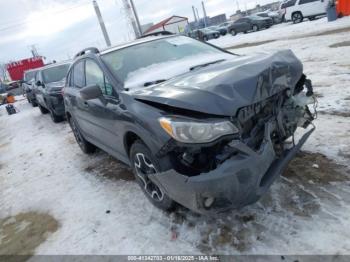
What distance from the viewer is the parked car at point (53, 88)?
1014 cm

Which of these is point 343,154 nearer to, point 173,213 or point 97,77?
point 173,213

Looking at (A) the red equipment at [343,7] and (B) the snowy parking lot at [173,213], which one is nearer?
(B) the snowy parking lot at [173,213]

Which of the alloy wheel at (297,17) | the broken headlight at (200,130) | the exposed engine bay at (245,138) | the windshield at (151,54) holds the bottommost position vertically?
the alloy wheel at (297,17)

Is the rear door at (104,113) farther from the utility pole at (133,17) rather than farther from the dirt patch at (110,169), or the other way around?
the utility pole at (133,17)

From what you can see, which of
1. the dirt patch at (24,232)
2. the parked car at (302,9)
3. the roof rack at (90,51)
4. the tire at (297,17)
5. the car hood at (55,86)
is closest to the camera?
the dirt patch at (24,232)

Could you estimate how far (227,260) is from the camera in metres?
2.71

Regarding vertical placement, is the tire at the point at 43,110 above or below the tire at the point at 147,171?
below

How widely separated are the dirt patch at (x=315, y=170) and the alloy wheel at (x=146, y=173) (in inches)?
56.1

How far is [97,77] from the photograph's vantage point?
435 centimetres

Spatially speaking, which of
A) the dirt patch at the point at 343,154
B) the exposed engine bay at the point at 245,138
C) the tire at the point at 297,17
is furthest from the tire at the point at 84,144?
the tire at the point at 297,17

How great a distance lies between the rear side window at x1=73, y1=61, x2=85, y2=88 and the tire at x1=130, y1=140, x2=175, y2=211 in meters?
2.07

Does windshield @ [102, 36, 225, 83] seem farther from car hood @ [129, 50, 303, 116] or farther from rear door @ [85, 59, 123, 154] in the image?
car hood @ [129, 50, 303, 116]

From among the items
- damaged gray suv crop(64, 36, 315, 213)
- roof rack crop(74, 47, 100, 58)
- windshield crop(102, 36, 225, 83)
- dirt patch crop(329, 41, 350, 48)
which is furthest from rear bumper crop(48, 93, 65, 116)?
Answer: dirt patch crop(329, 41, 350, 48)

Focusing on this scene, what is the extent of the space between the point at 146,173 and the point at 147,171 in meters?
0.06
